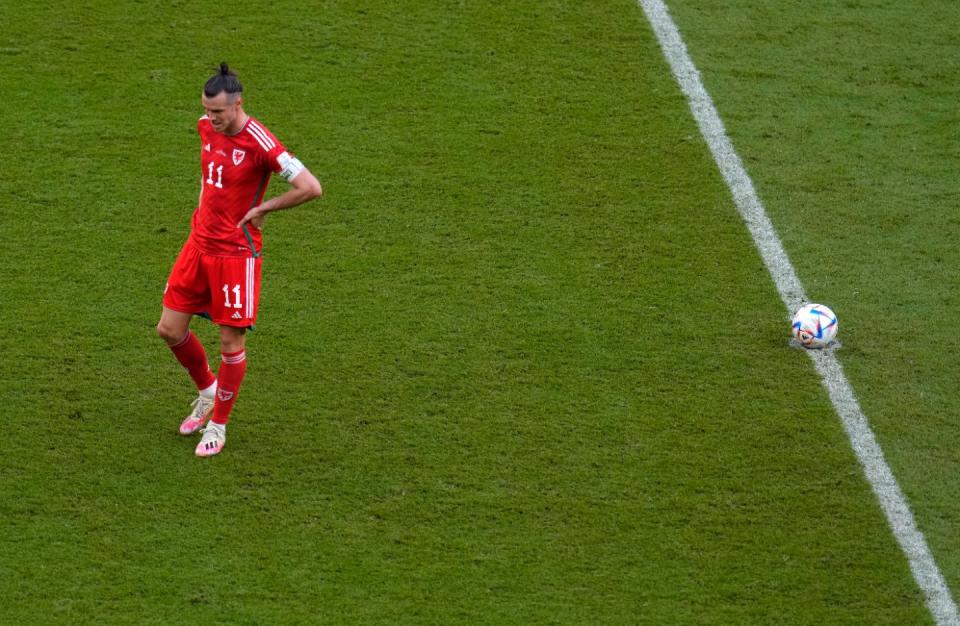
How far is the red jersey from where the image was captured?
20.0 ft

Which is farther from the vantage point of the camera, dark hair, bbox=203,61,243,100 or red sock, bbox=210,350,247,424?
red sock, bbox=210,350,247,424

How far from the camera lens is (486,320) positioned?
754cm

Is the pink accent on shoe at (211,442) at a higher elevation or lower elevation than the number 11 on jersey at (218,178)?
lower

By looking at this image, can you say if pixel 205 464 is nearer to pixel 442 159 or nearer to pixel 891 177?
pixel 442 159

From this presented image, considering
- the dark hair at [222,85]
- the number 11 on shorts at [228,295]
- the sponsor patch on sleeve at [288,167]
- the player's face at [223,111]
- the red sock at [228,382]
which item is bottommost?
the red sock at [228,382]

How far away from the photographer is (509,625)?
5520mm

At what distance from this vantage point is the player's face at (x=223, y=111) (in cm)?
593

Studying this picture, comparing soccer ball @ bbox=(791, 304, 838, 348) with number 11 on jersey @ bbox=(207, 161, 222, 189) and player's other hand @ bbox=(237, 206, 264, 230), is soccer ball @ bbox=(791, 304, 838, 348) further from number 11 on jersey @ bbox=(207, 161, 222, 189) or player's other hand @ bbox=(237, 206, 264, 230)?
number 11 on jersey @ bbox=(207, 161, 222, 189)

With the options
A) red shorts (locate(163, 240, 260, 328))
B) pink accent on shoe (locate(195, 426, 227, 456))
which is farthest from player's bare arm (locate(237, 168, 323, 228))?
pink accent on shoe (locate(195, 426, 227, 456))

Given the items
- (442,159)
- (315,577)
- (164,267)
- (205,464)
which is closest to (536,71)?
(442,159)

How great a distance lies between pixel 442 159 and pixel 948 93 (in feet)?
11.6

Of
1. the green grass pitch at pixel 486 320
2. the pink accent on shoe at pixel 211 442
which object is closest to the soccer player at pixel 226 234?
the pink accent on shoe at pixel 211 442

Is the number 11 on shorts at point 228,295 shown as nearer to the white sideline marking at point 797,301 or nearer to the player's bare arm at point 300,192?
the player's bare arm at point 300,192

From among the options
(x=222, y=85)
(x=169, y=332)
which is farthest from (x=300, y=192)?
(x=169, y=332)
